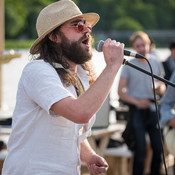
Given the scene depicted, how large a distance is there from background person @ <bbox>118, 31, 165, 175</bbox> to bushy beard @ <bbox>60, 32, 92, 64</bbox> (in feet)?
9.72

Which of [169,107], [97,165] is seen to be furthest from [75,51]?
[169,107]

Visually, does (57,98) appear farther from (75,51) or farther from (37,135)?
(75,51)

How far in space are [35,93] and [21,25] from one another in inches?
2883

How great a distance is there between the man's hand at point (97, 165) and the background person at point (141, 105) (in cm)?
278

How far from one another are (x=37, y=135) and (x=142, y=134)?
317 cm

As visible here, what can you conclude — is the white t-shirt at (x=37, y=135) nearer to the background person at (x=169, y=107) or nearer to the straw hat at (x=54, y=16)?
the straw hat at (x=54, y=16)

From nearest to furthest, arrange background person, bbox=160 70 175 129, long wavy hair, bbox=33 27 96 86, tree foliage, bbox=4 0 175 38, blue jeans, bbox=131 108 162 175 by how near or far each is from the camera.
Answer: long wavy hair, bbox=33 27 96 86, background person, bbox=160 70 175 129, blue jeans, bbox=131 108 162 175, tree foliage, bbox=4 0 175 38

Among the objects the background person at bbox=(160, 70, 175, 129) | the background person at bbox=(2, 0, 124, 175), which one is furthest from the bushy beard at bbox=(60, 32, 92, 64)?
the background person at bbox=(160, 70, 175, 129)

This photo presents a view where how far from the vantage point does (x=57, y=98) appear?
2.21 meters

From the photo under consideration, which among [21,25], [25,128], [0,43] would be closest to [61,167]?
[25,128]

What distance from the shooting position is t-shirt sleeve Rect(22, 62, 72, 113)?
87.9 inches

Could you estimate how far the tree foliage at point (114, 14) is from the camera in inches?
2992

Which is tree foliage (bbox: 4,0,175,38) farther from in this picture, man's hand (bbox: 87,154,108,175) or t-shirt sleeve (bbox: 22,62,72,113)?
t-shirt sleeve (bbox: 22,62,72,113)

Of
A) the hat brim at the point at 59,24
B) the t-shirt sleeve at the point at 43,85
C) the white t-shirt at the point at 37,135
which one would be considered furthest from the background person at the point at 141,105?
the t-shirt sleeve at the point at 43,85
